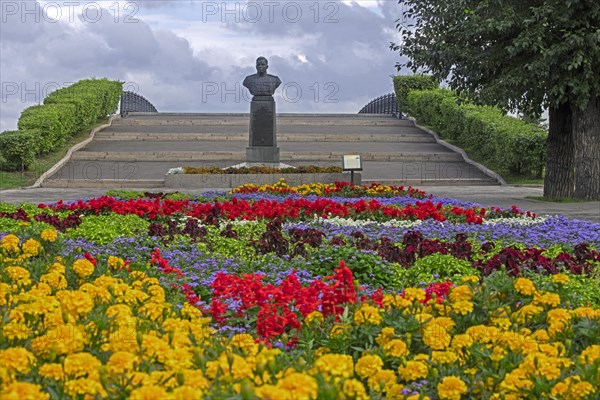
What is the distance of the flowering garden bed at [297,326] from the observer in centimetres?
341

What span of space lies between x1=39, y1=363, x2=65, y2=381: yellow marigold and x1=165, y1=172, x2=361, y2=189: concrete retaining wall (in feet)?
62.2

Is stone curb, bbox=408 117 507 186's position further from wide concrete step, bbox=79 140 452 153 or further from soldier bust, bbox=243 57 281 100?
soldier bust, bbox=243 57 281 100

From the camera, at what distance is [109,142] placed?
105 feet

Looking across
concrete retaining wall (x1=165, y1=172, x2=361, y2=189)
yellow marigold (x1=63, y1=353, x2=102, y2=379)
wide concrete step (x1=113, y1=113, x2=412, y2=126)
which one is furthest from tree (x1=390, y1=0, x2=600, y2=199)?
wide concrete step (x1=113, y1=113, x2=412, y2=126)

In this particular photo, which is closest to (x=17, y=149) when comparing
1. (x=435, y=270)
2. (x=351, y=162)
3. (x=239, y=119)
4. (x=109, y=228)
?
(x=351, y=162)

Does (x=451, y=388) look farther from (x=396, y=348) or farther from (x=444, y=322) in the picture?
(x=444, y=322)

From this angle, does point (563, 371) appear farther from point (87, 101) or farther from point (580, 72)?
point (87, 101)

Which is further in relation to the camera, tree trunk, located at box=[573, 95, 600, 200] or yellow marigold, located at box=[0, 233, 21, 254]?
tree trunk, located at box=[573, 95, 600, 200]

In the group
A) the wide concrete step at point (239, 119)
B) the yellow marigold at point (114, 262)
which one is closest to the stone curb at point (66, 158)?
the wide concrete step at point (239, 119)

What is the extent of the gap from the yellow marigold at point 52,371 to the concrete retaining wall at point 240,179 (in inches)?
746

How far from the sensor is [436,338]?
432 cm

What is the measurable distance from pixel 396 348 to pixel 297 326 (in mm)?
821

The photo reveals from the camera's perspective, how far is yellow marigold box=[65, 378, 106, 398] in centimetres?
327

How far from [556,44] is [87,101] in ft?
66.9
